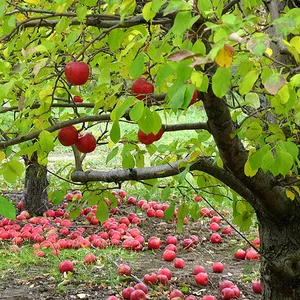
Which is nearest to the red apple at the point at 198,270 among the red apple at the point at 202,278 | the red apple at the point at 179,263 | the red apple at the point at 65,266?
the red apple at the point at 202,278

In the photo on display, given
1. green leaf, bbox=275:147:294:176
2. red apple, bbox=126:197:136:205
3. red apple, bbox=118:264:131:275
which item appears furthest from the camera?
red apple, bbox=126:197:136:205

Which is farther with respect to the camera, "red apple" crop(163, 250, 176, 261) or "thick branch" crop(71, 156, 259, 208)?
"red apple" crop(163, 250, 176, 261)

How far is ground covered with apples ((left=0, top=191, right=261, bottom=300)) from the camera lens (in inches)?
162

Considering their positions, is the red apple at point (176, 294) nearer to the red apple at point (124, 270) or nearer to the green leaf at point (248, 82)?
the red apple at point (124, 270)

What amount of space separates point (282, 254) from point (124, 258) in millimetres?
2369

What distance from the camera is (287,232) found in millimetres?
2834

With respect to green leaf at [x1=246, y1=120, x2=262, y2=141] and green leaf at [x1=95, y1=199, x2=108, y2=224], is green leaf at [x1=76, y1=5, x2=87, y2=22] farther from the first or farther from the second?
green leaf at [x1=95, y1=199, x2=108, y2=224]

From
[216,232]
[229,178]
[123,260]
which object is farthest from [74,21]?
[216,232]

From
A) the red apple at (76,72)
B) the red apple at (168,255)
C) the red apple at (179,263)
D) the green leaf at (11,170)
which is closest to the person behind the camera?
the red apple at (76,72)

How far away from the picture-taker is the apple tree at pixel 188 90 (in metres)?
1.43

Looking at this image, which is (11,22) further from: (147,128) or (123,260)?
(123,260)

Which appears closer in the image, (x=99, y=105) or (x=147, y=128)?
(x=147, y=128)

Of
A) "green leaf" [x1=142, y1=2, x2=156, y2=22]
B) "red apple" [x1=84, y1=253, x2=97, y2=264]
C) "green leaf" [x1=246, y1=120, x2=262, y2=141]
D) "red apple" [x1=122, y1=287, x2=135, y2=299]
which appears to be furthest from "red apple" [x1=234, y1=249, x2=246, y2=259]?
"green leaf" [x1=142, y1=2, x2=156, y2=22]

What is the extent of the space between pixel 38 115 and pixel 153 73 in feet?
1.96
